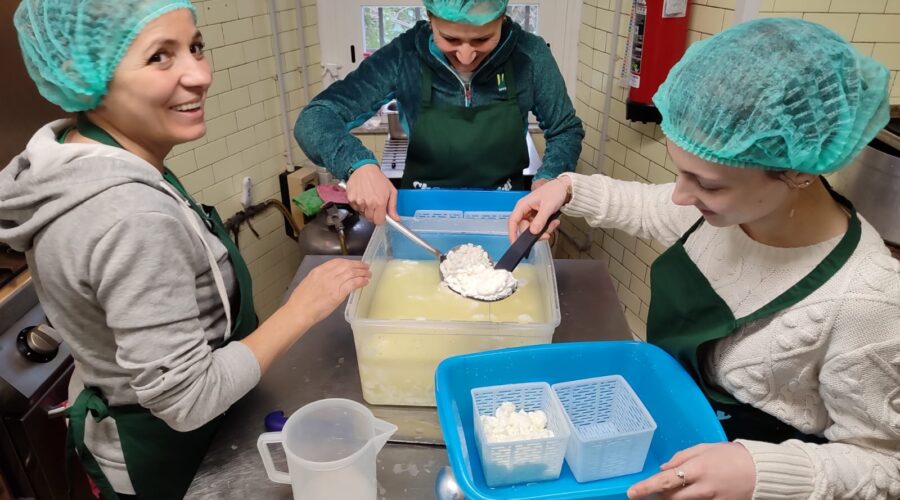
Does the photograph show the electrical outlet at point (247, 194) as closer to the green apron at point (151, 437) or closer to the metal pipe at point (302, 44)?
the metal pipe at point (302, 44)

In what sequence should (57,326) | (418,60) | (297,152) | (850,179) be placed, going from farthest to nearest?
1. (297,152)
2. (418,60)
3. (850,179)
4. (57,326)

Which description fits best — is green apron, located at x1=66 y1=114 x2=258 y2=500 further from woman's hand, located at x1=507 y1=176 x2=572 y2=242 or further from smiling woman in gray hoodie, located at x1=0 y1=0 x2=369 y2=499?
woman's hand, located at x1=507 y1=176 x2=572 y2=242

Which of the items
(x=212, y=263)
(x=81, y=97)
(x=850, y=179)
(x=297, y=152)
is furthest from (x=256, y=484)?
(x=297, y=152)

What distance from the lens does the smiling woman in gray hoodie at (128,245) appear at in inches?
31.6

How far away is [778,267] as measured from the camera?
36.5 inches

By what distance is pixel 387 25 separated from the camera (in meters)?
2.88

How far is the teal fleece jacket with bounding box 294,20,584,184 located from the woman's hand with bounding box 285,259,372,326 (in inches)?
25.1

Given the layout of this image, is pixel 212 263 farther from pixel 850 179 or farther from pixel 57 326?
pixel 850 179

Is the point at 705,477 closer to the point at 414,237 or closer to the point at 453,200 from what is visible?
the point at 414,237

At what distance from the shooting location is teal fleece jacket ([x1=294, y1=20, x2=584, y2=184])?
167 centimetres

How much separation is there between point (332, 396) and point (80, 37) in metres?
0.72

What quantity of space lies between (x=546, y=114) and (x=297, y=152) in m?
1.54

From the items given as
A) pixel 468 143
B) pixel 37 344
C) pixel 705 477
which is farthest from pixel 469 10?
pixel 37 344

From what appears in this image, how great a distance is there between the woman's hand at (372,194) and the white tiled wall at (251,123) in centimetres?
114
